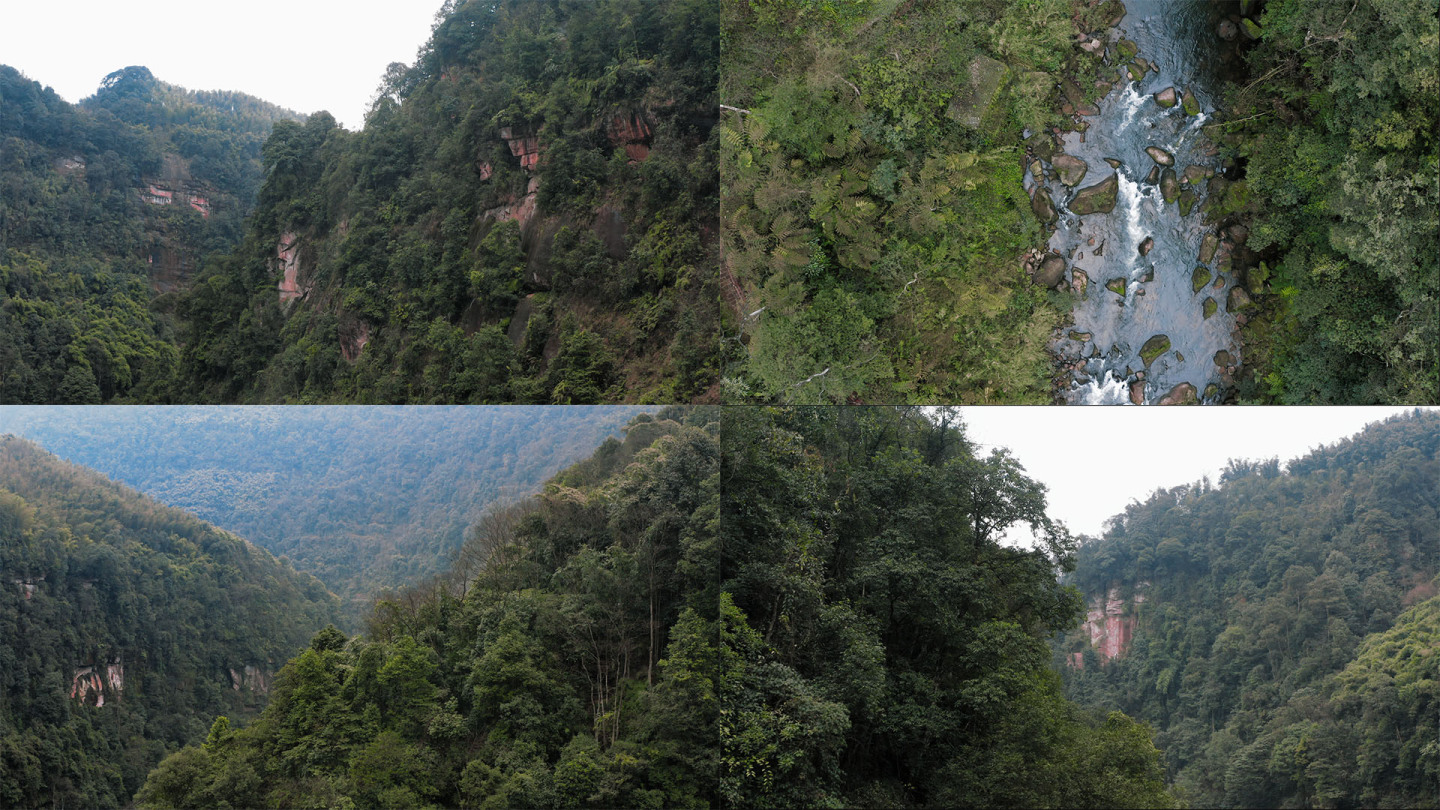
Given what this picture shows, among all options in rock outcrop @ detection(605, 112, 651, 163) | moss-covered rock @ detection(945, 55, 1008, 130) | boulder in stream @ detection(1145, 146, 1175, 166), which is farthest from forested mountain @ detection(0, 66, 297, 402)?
boulder in stream @ detection(1145, 146, 1175, 166)

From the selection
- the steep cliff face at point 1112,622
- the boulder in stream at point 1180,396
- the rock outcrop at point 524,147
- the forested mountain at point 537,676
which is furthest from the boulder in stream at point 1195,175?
the rock outcrop at point 524,147

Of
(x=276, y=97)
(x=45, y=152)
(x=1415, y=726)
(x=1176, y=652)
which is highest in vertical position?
(x=276, y=97)

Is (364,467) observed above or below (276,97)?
below

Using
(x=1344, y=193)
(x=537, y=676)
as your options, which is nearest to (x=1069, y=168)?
(x=1344, y=193)

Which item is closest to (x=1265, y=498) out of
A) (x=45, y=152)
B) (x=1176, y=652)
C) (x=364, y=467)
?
(x=1176, y=652)

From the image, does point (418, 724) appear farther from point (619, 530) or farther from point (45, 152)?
point (45, 152)

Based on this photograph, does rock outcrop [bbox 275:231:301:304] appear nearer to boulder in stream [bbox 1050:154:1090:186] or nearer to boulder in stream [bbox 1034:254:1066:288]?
boulder in stream [bbox 1034:254:1066:288]
